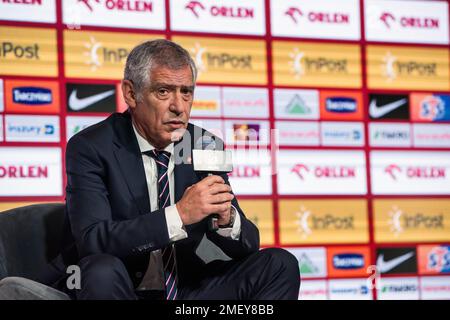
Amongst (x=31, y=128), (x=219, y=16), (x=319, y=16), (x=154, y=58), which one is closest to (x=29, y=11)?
(x=31, y=128)

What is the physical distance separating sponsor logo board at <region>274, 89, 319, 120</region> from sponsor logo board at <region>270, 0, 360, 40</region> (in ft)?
1.15

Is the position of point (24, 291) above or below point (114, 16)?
below

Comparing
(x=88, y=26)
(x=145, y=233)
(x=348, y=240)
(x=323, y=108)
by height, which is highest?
(x=88, y=26)

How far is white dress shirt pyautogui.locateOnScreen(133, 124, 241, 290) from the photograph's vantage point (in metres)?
1.98

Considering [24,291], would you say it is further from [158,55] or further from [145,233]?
[158,55]

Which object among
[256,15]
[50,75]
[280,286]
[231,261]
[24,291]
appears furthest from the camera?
[256,15]

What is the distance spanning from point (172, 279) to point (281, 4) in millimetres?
2576

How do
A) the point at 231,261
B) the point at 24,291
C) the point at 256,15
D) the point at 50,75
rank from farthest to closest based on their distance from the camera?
the point at 256,15
the point at 50,75
the point at 231,261
the point at 24,291

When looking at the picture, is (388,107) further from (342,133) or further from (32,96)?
(32,96)

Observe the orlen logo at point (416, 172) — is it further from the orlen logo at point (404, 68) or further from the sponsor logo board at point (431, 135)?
the orlen logo at point (404, 68)

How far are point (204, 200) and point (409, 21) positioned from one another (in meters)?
3.04

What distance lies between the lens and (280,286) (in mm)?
2000

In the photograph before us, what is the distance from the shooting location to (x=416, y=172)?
14.6ft

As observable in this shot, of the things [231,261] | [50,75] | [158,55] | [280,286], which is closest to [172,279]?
[231,261]
